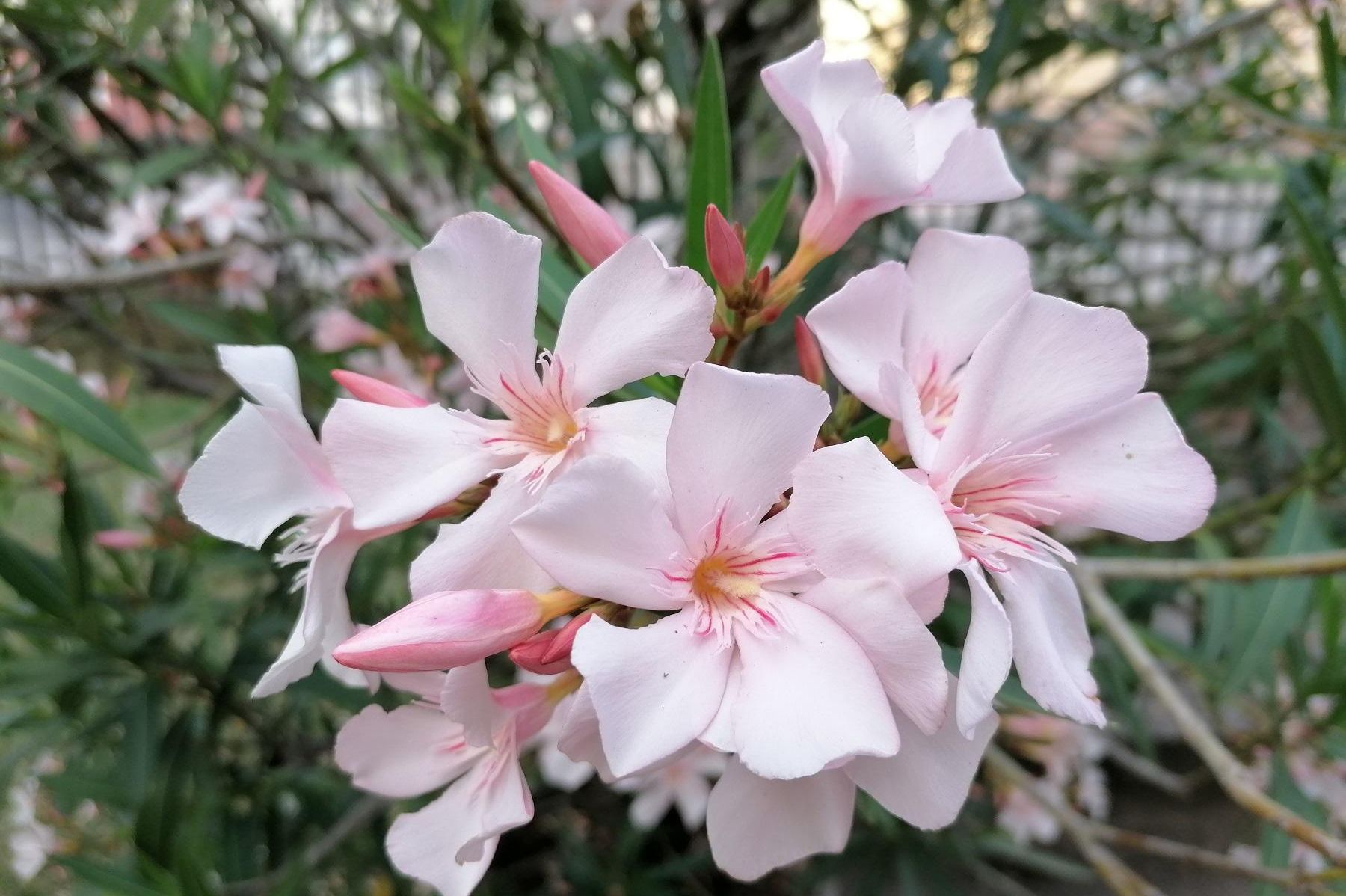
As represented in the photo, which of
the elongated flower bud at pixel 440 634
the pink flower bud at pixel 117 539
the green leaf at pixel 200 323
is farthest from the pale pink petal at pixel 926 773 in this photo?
the green leaf at pixel 200 323

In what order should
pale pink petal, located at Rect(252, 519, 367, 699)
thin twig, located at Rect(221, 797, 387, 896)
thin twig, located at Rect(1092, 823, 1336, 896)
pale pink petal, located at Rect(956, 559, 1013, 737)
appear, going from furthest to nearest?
1. thin twig, located at Rect(221, 797, 387, 896)
2. thin twig, located at Rect(1092, 823, 1336, 896)
3. pale pink petal, located at Rect(252, 519, 367, 699)
4. pale pink petal, located at Rect(956, 559, 1013, 737)

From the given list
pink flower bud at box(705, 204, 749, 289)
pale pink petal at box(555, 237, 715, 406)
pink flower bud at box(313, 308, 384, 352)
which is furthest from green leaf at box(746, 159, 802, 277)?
pink flower bud at box(313, 308, 384, 352)

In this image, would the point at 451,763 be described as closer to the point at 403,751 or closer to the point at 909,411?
the point at 403,751

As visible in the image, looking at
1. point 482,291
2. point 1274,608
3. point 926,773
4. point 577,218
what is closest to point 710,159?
point 577,218

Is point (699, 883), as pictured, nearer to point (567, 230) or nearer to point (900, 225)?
point (900, 225)

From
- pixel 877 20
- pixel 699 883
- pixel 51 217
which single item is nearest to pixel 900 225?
pixel 877 20

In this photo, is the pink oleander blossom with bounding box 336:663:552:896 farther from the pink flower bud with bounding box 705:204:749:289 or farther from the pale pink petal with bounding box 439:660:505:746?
the pink flower bud with bounding box 705:204:749:289

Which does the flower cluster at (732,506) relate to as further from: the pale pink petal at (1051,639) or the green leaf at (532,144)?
the green leaf at (532,144)

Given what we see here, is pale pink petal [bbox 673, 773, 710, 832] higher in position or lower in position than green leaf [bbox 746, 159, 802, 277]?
lower
